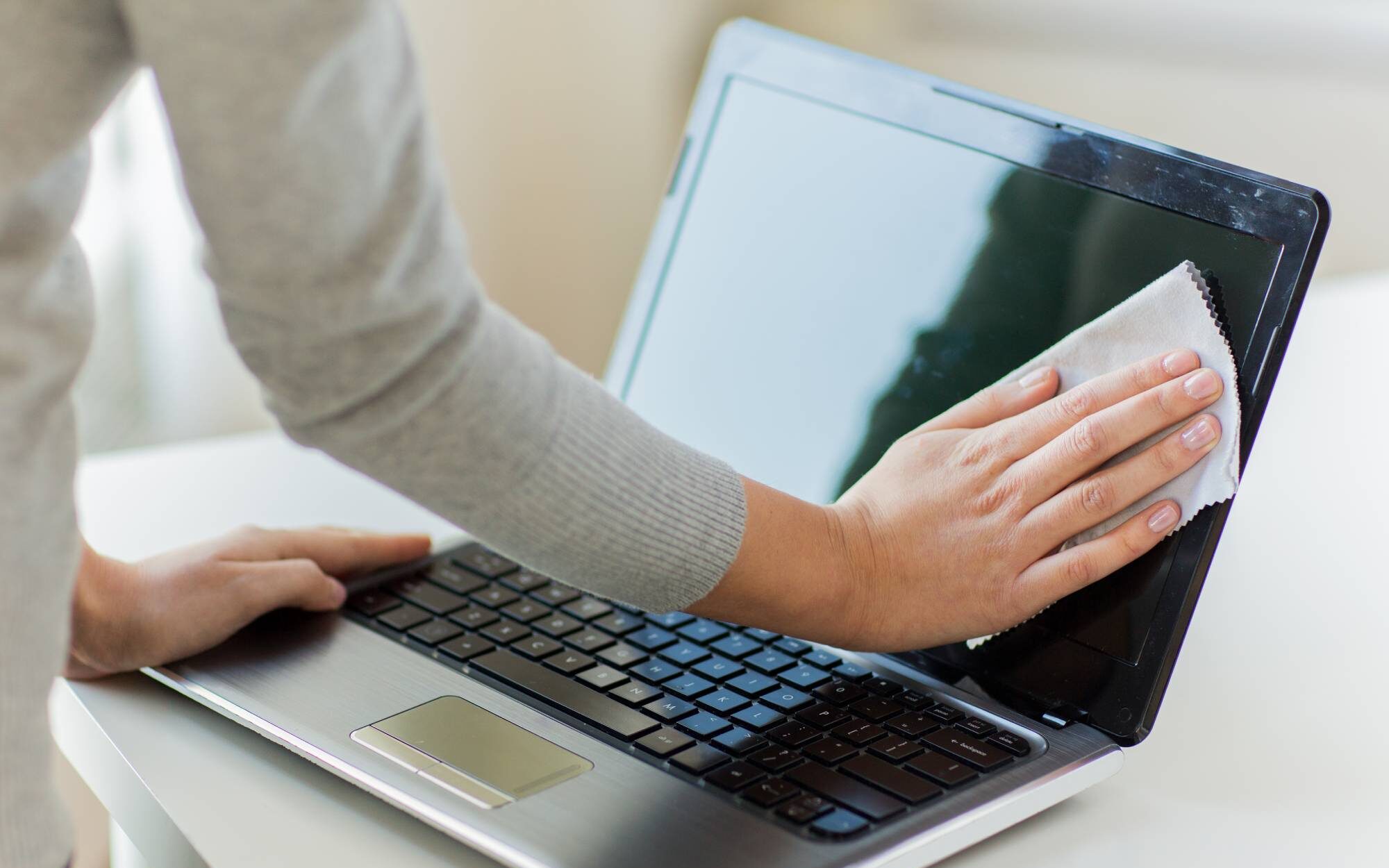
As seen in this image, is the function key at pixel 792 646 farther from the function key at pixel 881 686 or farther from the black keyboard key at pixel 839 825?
the black keyboard key at pixel 839 825

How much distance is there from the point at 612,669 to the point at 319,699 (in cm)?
14

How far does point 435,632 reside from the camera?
726 millimetres

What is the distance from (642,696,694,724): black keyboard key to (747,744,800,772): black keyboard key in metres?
0.05


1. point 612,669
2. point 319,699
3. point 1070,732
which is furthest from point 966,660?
point 319,699

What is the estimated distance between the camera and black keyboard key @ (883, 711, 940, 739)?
0.62 metres

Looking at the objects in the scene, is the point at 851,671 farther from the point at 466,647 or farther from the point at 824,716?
the point at 466,647

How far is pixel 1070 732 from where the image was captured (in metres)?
0.63

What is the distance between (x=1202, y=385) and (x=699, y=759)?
288 millimetres

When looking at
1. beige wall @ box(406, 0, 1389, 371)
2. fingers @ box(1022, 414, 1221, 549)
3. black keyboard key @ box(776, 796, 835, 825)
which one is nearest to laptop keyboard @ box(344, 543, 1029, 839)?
black keyboard key @ box(776, 796, 835, 825)

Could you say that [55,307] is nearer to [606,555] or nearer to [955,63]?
[606,555]

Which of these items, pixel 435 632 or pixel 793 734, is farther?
pixel 435 632

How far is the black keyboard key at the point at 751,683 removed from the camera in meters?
0.65

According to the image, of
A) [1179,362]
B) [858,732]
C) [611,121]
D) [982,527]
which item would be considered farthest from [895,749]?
[611,121]

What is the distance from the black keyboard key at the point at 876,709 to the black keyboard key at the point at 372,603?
0.27 meters
